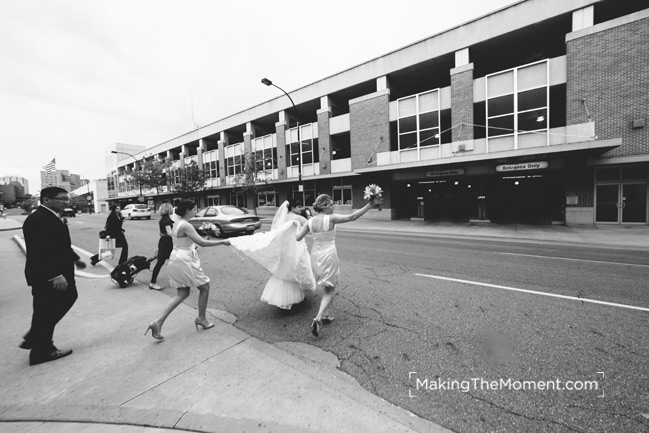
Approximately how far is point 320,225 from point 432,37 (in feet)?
67.0

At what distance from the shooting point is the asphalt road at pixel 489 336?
2.19m

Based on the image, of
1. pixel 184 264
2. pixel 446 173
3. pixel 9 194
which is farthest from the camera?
pixel 9 194

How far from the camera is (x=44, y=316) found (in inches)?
121

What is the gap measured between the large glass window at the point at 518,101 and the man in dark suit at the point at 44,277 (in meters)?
19.4

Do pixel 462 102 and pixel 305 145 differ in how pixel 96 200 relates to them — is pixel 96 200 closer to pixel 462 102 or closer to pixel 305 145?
pixel 305 145

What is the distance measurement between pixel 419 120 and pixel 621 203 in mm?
11836

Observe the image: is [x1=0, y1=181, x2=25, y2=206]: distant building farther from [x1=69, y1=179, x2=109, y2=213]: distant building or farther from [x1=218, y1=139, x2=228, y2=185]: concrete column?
[x1=218, y1=139, x2=228, y2=185]: concrete column

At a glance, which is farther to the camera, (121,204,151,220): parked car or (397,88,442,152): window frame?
(121,204,151,220): parked car

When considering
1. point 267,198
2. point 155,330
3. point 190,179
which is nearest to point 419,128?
point 267,198

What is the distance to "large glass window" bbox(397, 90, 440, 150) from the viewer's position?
1827cm

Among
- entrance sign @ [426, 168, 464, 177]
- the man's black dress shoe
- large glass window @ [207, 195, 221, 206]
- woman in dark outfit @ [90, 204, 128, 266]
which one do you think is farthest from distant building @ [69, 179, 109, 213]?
the man's black dress shoe

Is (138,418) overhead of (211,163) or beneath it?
beneath

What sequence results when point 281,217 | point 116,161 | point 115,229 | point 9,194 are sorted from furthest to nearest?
point 9,194 < point 116,161 < point 115,229 < point 281,217

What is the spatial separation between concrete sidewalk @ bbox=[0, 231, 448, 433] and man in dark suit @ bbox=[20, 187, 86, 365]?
0.20 meters
